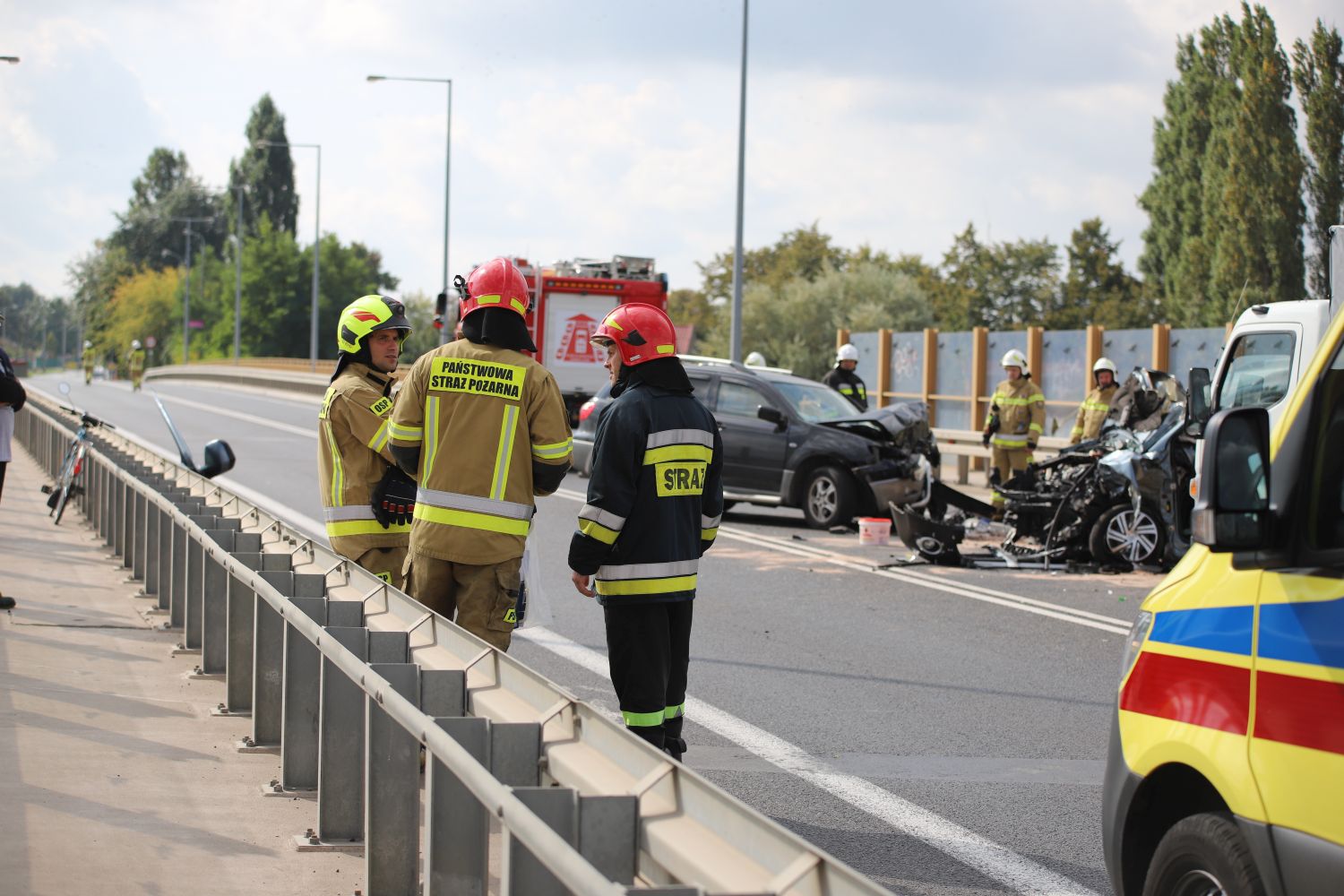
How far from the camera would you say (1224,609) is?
3.70 metres

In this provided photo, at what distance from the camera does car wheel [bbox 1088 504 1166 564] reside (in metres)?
14.1

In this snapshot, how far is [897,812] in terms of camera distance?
248 inches

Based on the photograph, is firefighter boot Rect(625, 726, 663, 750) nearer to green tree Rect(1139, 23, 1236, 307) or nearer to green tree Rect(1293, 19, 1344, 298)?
green tree Rect(1293, 19, 1344, 298)

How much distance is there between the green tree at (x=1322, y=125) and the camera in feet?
146

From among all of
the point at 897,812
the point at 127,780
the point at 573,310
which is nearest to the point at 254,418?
the point at 573,310

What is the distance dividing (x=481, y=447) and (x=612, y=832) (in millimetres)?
2995

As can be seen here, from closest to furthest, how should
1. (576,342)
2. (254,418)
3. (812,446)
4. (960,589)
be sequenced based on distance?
(960,589), (812,446), (576,342), (254,418)

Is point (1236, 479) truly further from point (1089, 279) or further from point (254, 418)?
point (1089, 279)

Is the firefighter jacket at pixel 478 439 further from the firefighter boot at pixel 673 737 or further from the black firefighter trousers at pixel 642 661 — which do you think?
the firefighter boot at pixel 673 737

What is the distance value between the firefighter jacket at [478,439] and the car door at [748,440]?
1150 centimetres

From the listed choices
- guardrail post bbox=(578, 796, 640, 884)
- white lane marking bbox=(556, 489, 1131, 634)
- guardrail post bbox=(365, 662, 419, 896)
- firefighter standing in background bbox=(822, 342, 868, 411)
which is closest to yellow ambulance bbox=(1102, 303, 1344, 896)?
guardrail post bbox=(578, 796, 640, 884)

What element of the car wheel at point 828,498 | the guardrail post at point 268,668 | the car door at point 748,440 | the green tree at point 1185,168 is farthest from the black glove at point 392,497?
the green tree at point 1185,168

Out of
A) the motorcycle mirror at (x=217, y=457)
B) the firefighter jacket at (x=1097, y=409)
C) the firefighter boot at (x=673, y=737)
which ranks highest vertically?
the firefighter jacket at (x=1097, y=409)

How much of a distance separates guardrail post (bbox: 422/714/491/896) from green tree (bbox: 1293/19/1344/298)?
1723 inches
